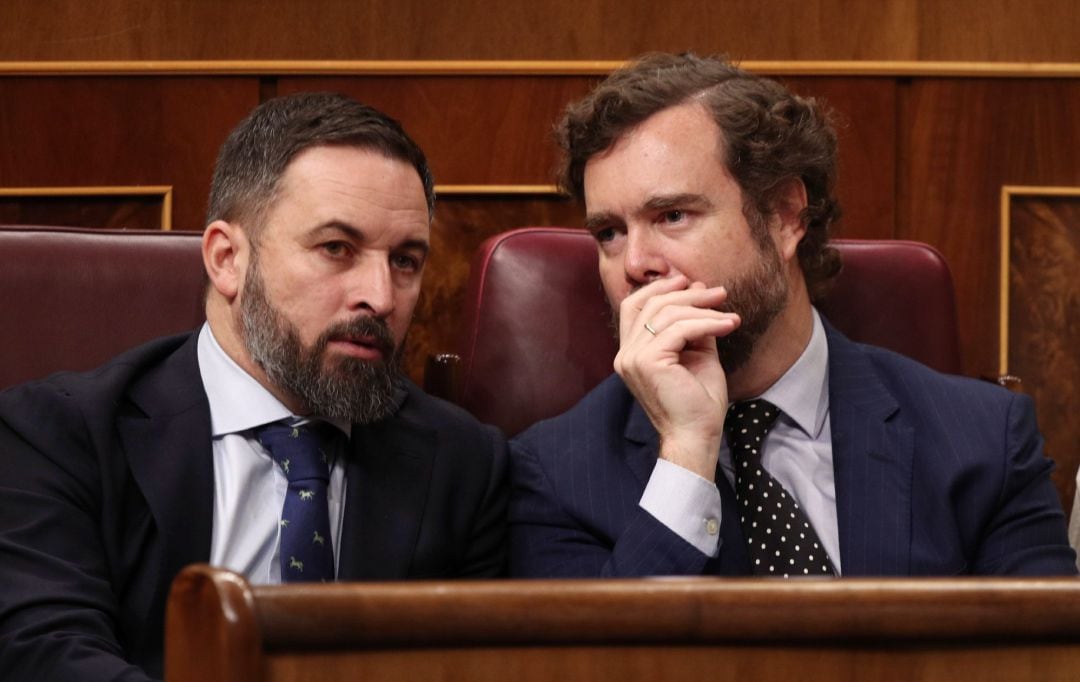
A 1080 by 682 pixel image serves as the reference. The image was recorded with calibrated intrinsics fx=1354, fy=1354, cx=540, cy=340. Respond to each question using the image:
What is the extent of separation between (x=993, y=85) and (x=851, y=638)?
157 cm

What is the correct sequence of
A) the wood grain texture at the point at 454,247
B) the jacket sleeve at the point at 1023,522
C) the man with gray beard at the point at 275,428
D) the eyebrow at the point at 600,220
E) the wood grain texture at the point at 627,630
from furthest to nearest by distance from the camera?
the wood grain texture at the point at 454,247, the eyebrow at the point at 600,220, the jacket sleeve at the point at 1023,522, the man with gray beard at the point at 275,428, the wood grain texture at the point at 627,630

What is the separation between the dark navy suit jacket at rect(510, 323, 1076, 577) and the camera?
1.20m

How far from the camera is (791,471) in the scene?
127 centimetres

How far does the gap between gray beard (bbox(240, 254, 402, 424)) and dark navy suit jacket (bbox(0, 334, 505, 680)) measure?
0.20 feet

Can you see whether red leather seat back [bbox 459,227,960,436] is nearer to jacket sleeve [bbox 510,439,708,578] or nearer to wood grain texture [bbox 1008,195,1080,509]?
jacket sleeve [bbox 510,439,708,578]

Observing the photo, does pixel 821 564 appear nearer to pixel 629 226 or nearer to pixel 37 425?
pixel 629 226

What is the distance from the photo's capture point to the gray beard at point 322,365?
1.17 meters

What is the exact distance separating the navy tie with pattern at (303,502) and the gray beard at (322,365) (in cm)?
3

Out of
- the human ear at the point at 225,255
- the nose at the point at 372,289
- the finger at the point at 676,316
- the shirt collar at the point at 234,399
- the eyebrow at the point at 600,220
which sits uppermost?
the eyebrow at the point at 600,220

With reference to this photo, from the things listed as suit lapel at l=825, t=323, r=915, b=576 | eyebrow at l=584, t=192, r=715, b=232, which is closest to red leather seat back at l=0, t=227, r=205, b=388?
eyebrow at l=584, t=192, r=715, b=232

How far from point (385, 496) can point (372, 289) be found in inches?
7.3

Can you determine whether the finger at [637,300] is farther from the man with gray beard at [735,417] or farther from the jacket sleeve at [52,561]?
the jacket sleeve at [52,561]

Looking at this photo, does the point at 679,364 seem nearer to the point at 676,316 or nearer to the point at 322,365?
the point at 676,316

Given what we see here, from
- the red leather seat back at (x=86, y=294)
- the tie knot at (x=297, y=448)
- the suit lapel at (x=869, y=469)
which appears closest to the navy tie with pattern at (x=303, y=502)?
the tie knot at (x=297, y=448)
